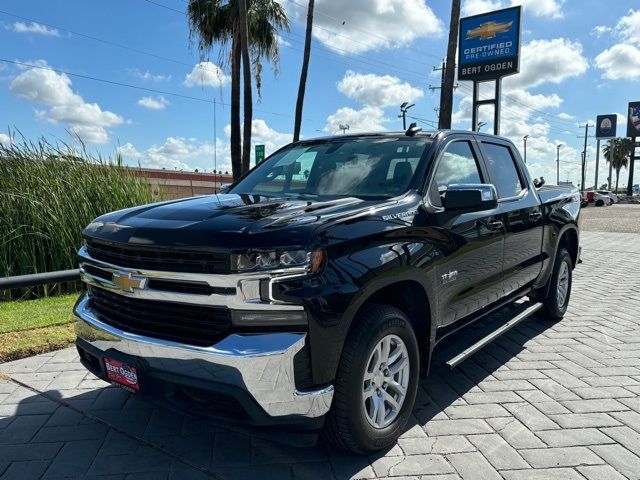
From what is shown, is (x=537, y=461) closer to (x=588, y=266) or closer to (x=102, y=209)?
(x=102, y=209)

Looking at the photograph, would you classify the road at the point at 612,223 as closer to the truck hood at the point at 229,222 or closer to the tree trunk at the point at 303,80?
the tree trunk at the point at 303,80

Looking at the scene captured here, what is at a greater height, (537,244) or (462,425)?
(537,244)

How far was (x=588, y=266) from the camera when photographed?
971cm

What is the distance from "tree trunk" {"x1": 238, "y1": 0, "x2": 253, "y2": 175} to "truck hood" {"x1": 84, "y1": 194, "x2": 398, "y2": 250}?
12243mm

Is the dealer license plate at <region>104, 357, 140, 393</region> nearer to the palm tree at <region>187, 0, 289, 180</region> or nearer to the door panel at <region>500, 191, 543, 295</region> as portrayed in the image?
the door panel at <region>500, 191, 543, 295</region>

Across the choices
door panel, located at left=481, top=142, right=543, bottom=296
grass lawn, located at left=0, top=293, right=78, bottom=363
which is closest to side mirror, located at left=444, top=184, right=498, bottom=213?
door panel, located at left=481, top=142, right=543, bottom=296

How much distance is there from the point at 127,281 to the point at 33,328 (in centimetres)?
286

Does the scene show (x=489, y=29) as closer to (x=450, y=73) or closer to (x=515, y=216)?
(x=450, y=73)

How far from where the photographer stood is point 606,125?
64625 millimetres

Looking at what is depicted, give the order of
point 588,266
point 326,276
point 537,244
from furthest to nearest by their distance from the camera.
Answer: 1. point 588,266
2. point 537,244
3. point 326,276

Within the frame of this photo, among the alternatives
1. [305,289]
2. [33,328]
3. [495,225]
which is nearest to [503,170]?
[495,225]

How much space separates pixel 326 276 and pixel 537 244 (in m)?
3.15

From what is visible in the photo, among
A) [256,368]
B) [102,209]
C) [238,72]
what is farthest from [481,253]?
[238,72]

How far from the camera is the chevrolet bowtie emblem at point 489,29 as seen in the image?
1655cm
